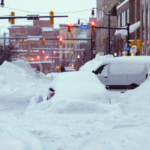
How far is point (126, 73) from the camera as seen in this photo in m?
18.2

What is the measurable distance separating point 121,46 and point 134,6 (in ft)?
22.0

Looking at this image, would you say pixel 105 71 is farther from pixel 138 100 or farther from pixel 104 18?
pixel 104 18

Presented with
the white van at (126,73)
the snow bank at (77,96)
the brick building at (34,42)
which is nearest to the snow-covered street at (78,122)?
the snow bank at (77,96)

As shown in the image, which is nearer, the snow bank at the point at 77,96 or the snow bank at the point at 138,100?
the snow bank at the point at 77,96

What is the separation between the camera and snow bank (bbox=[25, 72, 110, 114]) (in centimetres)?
996

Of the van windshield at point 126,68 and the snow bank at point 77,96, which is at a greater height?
the van windshield at point 126,68

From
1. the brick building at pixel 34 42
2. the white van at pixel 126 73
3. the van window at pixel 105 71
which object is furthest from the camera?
the brick building at pixel 34 42

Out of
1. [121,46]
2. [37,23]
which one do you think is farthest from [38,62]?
[121,46]

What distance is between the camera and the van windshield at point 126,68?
18094 mm

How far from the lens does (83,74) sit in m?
12.0

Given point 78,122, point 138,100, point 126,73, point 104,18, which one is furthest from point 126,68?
point 104,18

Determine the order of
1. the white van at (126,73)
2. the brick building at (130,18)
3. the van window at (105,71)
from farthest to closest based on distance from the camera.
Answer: the brick building at (130,18) → the van window at (105,71) → the white van at (126,73)

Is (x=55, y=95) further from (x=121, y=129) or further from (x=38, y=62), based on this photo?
(x=38, y=62)

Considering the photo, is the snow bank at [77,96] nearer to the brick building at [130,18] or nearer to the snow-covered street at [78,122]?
the snow-covered street at [78,122]
